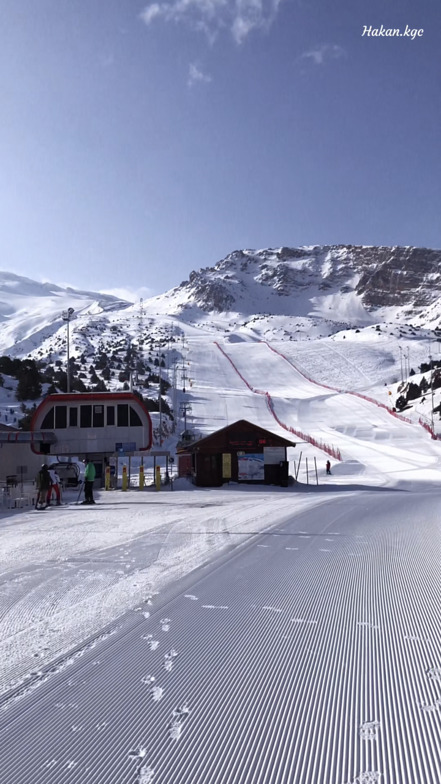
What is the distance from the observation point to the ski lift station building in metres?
31.8

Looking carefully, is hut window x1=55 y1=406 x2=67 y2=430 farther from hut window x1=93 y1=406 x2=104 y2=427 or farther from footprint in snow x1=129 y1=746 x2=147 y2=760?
footprint in snow x1=129 y1=746 x2=147 y2=760

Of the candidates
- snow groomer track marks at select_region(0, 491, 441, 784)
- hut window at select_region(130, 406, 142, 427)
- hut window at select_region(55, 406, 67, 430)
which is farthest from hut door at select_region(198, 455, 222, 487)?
snow groomer track marks at select_region(0, 491, 441, 784)

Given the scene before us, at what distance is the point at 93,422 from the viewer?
32.0 meters

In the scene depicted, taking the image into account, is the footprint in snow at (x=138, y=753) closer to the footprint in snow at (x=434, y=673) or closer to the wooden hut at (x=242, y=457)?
the footprint in snow at (x=434, y=673)

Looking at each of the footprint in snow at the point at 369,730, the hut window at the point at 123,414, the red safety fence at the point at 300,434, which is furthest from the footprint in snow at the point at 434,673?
the red safety fence at the point at 300,434

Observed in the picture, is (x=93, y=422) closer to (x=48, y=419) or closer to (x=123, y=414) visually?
(x=123, y=414)

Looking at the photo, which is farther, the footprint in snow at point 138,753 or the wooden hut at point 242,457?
the wooden hut at point 242,457

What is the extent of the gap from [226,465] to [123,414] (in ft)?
19.6

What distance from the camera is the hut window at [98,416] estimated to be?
105ft

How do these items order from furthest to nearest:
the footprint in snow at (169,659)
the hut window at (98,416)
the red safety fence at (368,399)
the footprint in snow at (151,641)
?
the red safety fence at (368,399), the hut window at (98,416), the footprint in snow at (151,641), the footprint in snow at (169,659)

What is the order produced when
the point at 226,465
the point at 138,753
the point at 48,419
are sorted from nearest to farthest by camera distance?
the point at 138,753 → the point at 226,465 → the point at 48,419

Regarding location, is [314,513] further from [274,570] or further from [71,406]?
[71,406]

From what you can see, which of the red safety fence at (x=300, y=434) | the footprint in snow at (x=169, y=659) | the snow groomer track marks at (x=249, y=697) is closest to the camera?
the snow groomer track marks at (x=249, y=697)

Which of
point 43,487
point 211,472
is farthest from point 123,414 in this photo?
point 43,487
